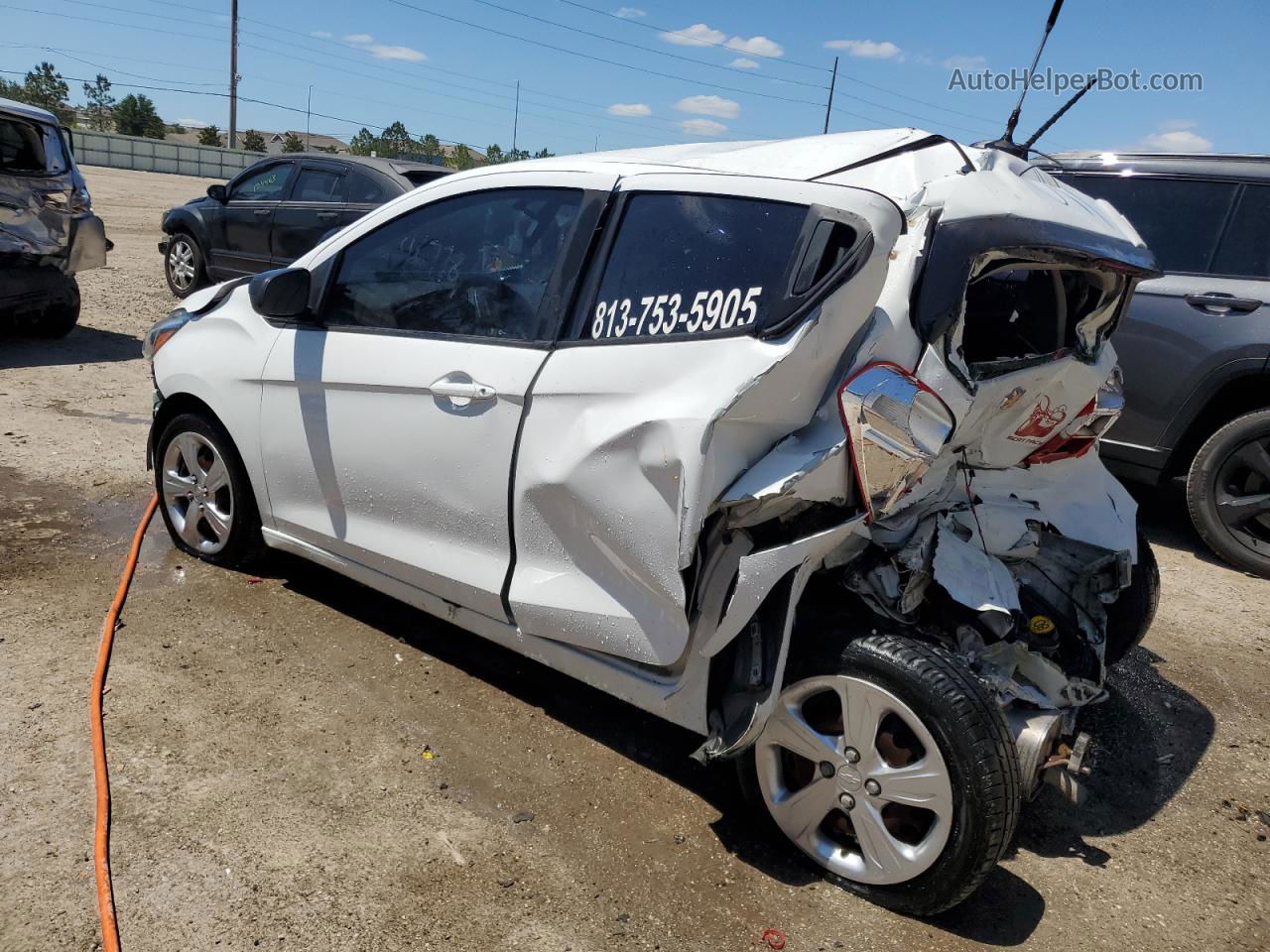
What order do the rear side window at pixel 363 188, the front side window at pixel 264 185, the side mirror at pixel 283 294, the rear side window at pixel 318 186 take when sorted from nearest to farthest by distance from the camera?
the side mirror at pixel 283 294 < the rear side window at pixel 363 188 < the rear side window at pixel 318 186 < the front side window at pixel 264 185

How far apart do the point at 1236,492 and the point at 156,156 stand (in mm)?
51436

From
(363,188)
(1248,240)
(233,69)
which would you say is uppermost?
(233,69)

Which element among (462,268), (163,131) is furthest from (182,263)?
(163,131)

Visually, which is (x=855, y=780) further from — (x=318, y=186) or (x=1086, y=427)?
(x=318, y=186)

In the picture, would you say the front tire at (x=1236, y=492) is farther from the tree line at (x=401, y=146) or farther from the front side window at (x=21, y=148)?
the tree line at (x=401, y=146)

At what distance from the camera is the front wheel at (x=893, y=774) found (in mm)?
2463

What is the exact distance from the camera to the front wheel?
2.46m

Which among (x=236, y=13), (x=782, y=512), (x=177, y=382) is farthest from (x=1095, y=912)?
(x=236, y=13)

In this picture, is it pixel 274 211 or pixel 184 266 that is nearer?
pixel 274 211

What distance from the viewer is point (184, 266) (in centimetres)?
1132

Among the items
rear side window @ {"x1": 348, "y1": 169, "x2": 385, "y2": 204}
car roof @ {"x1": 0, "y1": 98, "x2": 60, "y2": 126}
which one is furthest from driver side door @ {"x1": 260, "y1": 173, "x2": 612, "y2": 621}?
rear side window @ {"x1": 348, "y1": 169, "x2": 385, "y2": 204}

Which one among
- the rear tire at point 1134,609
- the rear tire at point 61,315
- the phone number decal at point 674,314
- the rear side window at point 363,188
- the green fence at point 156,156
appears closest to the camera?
the phone number decal at point 674,314

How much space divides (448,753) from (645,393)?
4.64 feet

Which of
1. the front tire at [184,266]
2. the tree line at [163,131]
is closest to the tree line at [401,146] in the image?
the tree line at [163,131]
